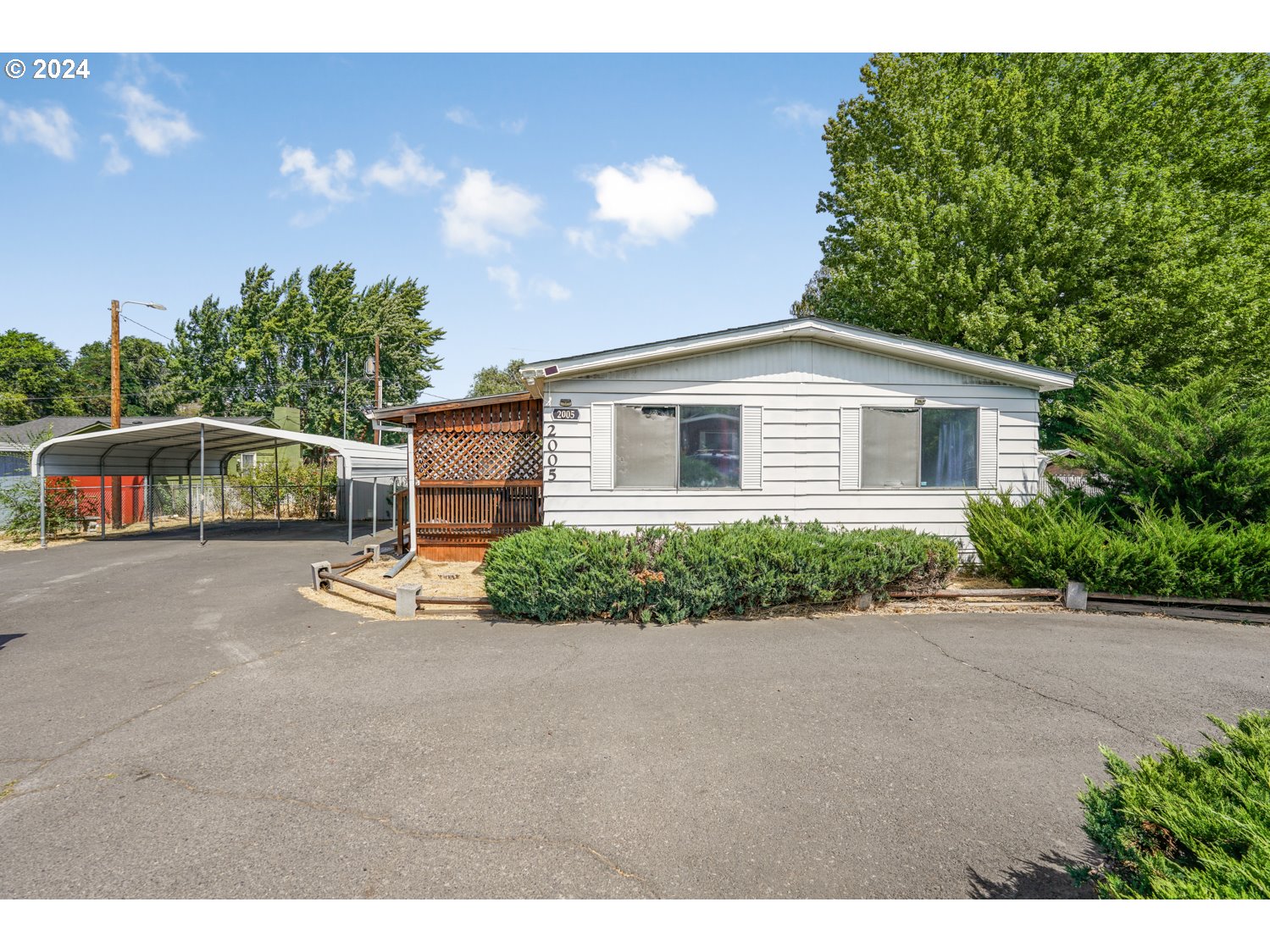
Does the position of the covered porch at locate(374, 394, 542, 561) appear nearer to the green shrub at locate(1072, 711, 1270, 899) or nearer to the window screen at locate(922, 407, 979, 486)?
the window screen at locate(922, 407, 979, 486)

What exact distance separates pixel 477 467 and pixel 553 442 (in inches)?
96.1

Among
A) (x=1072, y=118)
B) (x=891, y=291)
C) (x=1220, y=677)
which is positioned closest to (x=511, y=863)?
(x=1220, y=677)

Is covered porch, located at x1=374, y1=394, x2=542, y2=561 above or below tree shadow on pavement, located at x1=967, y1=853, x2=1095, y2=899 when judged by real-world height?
above

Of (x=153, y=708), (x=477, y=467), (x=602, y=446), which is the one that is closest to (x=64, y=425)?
(x=477, y=467)

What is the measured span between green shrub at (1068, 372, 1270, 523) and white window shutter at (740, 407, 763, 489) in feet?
13.8

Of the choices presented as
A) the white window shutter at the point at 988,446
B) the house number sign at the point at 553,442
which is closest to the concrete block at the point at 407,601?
the house number sign at the point at 553,442

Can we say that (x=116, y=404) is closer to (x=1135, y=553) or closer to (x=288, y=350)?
(x=288, y=350)

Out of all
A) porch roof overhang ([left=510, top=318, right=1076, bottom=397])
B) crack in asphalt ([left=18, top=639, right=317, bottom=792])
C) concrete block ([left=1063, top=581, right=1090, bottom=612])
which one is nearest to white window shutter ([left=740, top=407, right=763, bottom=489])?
porch roof overhang ([left=510, top=318, right=1076, bottom=397])

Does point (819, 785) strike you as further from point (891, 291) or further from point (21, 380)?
point (21, 380)

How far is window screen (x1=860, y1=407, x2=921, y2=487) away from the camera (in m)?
8.81

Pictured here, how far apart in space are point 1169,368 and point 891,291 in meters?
5.87

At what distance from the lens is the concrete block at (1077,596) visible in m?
7.03

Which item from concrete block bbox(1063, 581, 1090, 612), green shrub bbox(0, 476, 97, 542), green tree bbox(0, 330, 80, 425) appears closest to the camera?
concrete block bbox(1063, 581, 1090, 612)

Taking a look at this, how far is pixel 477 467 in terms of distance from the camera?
34.0 feet
